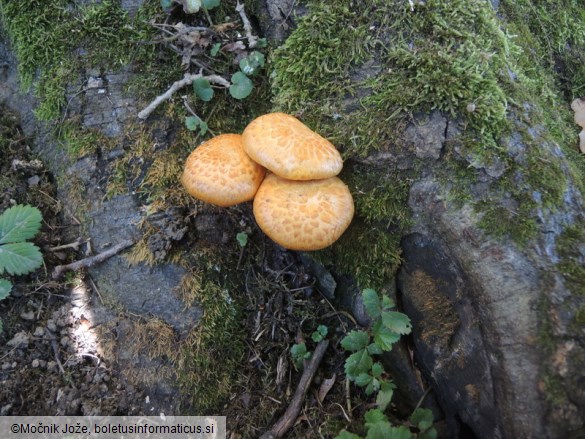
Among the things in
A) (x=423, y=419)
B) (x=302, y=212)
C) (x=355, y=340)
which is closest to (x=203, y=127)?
(x=302, y=212)

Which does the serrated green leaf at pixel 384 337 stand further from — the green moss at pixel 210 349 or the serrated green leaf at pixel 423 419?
the green moss at pixel 210 349

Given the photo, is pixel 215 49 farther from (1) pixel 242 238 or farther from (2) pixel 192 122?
(1) pixel 242 238

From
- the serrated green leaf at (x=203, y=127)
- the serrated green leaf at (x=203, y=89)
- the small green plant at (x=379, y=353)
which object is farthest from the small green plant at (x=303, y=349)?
the serrated green leaf at (x=203, y=89)

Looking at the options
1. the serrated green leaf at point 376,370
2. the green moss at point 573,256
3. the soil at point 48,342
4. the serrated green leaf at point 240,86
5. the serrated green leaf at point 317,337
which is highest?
the green moss at point 573,256

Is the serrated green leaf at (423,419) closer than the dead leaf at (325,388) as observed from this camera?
Yes

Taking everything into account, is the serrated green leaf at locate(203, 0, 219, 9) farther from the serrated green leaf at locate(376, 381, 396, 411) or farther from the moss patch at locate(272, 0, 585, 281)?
the serrated green leaf at locate(376, 381, 396, 411)

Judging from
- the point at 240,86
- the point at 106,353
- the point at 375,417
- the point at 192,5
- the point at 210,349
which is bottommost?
the point at 106,353

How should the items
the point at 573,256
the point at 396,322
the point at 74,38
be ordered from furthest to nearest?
the point at 74,38, the point at 396,322, the point at 573,256
